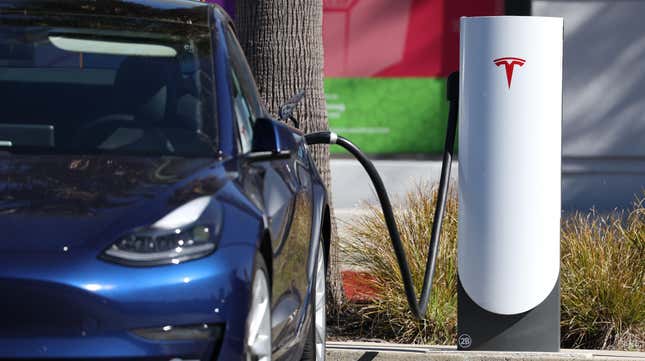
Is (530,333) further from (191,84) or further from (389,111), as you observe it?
(389,111)

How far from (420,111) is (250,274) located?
9.64 m

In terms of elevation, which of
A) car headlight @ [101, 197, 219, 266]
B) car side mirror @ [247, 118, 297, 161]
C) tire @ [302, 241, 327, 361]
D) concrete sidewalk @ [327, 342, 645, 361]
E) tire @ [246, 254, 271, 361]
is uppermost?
car side mirror @ [247, 118, 297, 161]

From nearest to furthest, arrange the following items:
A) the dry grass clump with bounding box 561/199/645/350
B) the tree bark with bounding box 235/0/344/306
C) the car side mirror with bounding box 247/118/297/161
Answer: the car side mirror with bounding box 247/118/297/161 → the dry grass clump with bounding box 561/199/645/350 → the tree bark with bounding box 235/0/344/306

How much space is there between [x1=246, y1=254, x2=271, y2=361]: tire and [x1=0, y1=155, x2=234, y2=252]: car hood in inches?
11.8

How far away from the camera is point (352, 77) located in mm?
13234

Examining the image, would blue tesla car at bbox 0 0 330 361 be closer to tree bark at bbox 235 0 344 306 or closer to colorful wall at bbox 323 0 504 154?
tree bark at bbox 235 0 344 306

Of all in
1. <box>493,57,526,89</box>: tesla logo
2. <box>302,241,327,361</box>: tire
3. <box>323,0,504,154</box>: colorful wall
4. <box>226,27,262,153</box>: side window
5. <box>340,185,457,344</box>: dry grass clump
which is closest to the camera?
<box>226,27,262,153</box>: side window

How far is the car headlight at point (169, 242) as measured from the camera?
11.8ft

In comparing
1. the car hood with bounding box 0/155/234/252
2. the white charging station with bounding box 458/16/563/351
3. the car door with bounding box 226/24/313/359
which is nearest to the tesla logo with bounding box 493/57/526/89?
the white charging station with bounding box 458/16/563/351

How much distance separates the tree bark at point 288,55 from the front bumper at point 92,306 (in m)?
4.07

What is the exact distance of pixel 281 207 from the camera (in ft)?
14.7

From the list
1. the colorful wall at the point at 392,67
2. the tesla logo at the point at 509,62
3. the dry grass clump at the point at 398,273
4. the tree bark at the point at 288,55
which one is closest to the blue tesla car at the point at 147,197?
the tesla logo at the point at 509,62

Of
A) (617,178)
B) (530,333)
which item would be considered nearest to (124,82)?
(530,333)

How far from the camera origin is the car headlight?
3.59 meters
